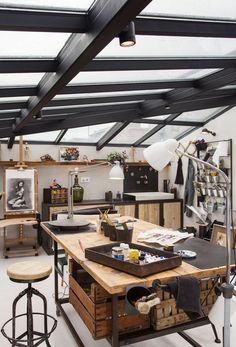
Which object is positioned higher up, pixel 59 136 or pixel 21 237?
pixel 59 136

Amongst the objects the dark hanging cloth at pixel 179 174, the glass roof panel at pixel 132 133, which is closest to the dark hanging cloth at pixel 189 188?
the dark hanging cloth at pixel 179 174

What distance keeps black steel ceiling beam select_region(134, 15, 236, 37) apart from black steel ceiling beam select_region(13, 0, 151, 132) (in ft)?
0.85

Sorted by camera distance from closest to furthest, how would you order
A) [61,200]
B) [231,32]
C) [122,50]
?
[231,32]
[122,50]
[61,200]

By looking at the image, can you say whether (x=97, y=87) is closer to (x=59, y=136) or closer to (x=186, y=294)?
(x=186, y=294)

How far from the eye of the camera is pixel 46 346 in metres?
2.78

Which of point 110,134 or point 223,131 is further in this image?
point 110,134

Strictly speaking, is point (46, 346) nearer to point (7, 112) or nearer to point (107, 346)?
point (107, 346)

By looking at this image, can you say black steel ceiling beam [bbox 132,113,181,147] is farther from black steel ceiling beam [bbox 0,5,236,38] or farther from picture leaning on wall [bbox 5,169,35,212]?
black steel ceiling beam [bbox 0,5,236,38]

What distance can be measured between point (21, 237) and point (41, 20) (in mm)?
4869

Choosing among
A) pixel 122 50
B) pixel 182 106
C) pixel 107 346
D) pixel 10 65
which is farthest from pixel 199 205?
pixel 10 65

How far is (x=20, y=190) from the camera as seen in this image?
5.68m

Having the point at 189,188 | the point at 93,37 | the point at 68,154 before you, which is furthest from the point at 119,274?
the point at 189,188

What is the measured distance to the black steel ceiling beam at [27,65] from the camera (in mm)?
2133

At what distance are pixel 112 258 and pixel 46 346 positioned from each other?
4.52 ft
